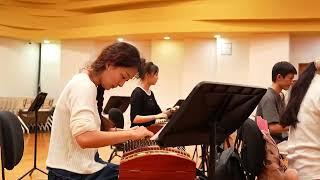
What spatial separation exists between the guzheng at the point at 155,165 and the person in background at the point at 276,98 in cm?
156

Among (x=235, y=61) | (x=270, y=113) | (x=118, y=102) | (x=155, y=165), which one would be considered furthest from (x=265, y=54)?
(x=155, y=165)

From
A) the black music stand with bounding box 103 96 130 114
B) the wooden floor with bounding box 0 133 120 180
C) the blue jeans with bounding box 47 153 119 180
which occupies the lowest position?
the wooden floor with bounding box 0 133 120 180

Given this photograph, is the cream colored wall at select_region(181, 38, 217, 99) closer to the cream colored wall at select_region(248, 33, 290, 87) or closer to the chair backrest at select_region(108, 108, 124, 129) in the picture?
the cream colored wall at select_region(248, 33, 290, 87)

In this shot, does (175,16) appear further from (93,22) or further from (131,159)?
(131,159)

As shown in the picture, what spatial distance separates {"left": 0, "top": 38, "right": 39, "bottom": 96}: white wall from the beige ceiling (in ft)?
2.32

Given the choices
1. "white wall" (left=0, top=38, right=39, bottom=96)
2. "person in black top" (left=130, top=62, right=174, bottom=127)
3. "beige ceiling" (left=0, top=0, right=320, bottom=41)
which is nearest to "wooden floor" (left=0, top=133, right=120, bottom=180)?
"person in black top" (left=130, top=62, right=174, bottom=127)

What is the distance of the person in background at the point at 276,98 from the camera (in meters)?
3.86

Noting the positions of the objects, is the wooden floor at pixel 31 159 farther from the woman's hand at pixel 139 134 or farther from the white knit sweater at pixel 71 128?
the woman's hand at pixel 139 134

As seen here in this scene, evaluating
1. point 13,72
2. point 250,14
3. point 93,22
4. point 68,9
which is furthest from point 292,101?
point 13,72

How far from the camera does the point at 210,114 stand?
2.09 m

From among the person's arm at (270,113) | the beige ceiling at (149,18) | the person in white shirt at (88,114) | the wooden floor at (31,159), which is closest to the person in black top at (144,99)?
the person's arm at (270,113)

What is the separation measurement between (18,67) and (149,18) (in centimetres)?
508

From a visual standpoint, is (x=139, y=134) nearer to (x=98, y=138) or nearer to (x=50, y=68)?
(x=98, y=138)

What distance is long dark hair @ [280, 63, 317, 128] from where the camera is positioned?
2514 mm
